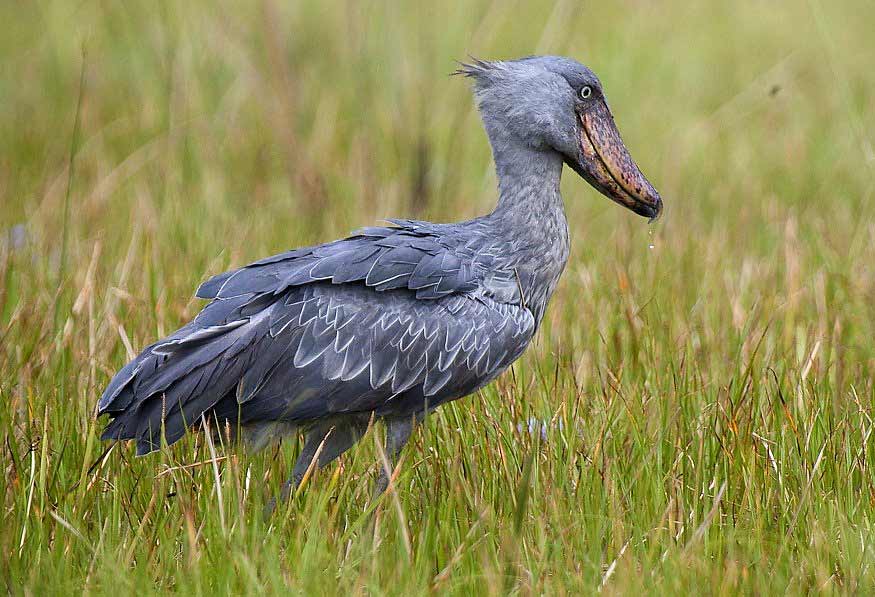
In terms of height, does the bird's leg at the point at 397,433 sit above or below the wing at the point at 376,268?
below

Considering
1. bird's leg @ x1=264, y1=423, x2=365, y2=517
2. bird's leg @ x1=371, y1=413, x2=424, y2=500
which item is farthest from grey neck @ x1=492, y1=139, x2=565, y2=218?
bird's leg @ x1=264, y1=423, x2=365, y2=517

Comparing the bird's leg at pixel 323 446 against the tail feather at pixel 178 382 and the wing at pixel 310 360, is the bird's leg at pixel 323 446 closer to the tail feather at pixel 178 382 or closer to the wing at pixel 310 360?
the wing at pixel 310 360

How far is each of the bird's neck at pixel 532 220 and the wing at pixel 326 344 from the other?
0.20 m

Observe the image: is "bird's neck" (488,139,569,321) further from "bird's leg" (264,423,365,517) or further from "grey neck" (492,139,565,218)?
"bird's leg" (264,423,365,517)

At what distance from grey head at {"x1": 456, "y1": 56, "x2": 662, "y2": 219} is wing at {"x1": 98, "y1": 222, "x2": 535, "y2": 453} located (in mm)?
514

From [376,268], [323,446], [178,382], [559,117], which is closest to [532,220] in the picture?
[559,117]

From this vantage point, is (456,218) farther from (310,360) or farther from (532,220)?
(310,360)

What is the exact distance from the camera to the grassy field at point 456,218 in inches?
125

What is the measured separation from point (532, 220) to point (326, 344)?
0.81 m

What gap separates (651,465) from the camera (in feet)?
11.9

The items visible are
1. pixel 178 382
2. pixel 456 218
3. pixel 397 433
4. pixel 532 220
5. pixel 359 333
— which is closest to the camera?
pixel 178 382

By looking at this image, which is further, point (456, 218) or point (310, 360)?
point (456, 218)

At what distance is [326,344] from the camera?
146 inches

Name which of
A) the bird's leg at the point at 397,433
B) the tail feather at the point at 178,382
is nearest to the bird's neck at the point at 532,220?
the bird's leg at the point at 397,433
